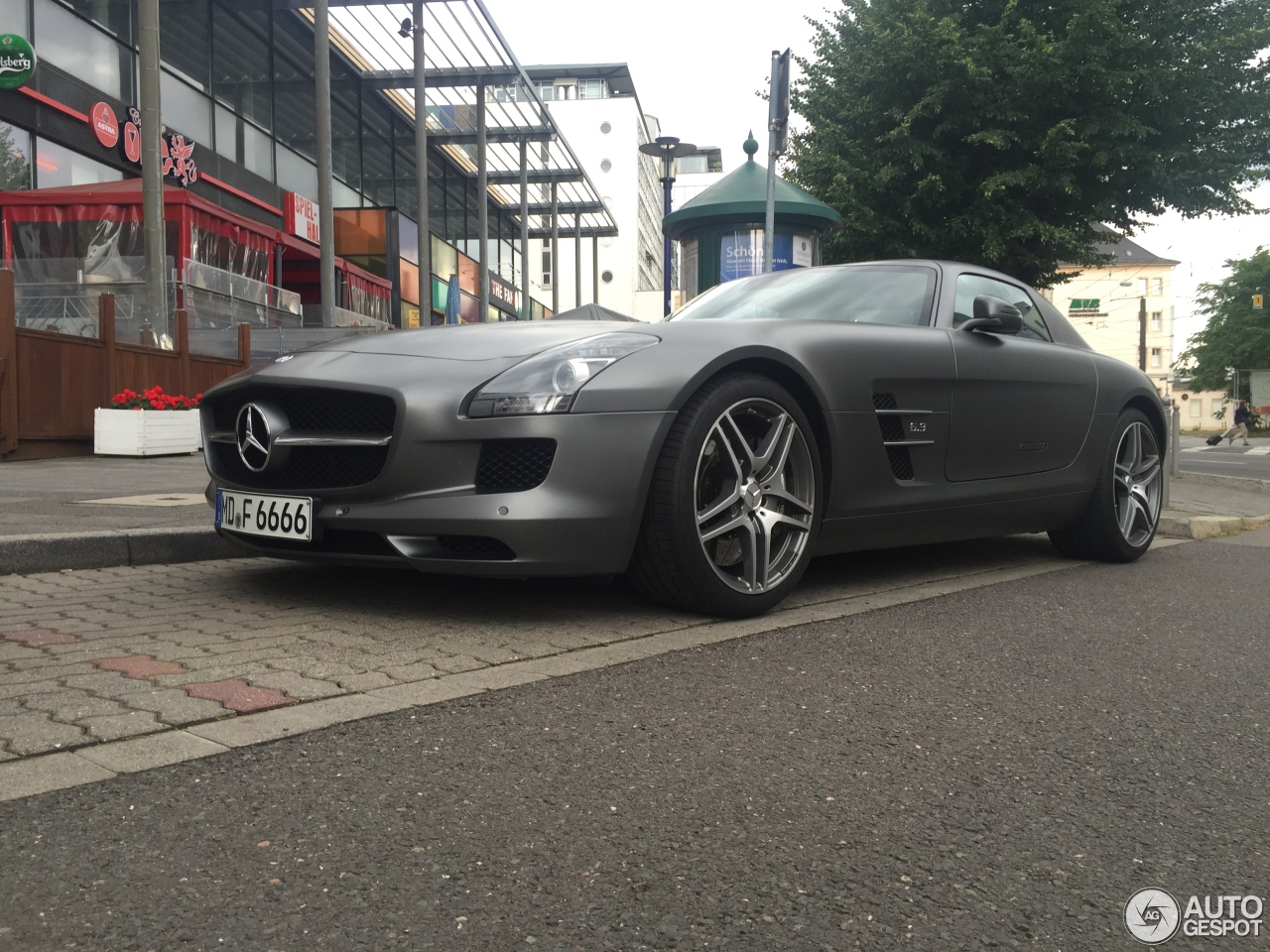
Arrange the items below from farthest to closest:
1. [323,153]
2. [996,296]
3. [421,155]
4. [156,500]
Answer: [421,155]
[323,153]
[156,500]
[996,296]

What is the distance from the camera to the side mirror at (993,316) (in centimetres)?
465

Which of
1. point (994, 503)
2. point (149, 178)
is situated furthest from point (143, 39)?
point (994, 503)

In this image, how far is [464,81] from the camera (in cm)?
2866

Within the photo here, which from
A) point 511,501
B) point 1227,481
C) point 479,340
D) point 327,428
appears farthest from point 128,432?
point 1227,481

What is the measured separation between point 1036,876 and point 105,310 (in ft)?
41.5

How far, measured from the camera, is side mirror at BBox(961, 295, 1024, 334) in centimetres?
465

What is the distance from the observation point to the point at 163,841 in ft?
6.07

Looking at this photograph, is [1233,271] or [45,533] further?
[1233,271]

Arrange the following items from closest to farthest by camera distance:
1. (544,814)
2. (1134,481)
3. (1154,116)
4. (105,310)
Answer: (544,814) → (1134,481) → (105,310) → (1154,116)

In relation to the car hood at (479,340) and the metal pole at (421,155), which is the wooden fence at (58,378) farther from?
the metal pole at (421,155)

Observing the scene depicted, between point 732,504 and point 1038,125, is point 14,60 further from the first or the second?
point 732,504

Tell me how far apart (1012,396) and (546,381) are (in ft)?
7.64

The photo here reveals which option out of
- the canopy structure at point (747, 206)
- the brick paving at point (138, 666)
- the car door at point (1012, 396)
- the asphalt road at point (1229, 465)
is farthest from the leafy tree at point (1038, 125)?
the brick paving at point (138, 666)

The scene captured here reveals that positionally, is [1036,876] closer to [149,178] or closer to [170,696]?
[170,696]
